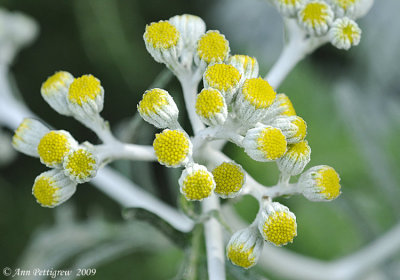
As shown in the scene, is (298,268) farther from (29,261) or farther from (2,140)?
(2,140)

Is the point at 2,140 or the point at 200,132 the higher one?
the point at 200,132

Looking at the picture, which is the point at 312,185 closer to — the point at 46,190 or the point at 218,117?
the point at 218,117

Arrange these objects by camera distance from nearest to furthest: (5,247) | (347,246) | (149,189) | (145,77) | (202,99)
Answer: (202,99)
(149,189)
(347,246)
(5,247)
(145,77)

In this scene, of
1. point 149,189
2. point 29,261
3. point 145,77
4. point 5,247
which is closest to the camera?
point 29,261

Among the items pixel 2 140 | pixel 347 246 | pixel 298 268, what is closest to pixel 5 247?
pixel 2 140

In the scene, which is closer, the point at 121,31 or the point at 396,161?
the point at 396,161

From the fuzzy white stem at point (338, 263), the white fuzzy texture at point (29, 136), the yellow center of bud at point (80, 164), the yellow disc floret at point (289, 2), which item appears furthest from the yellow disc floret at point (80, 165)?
the fuzzy white stem at point (338, 263)
